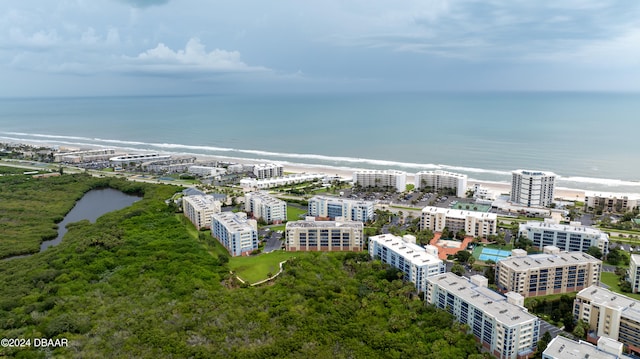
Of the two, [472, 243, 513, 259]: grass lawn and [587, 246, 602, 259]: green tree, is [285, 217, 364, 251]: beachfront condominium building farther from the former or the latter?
[587, 246, 602, 259]: green tree

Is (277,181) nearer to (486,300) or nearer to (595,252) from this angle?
(595,252)

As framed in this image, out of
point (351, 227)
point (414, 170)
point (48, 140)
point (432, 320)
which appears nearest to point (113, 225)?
point (351, 227)

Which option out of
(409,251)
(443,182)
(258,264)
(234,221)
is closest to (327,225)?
(258,264)

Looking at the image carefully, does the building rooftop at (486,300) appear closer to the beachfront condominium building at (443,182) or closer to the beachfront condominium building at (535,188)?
the beachfront condominium building at (535,188)

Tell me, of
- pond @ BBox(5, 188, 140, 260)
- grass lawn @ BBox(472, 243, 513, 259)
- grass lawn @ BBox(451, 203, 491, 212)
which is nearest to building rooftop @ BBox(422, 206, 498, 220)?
grass lawn @ BBox(472, 243, 513, 259)

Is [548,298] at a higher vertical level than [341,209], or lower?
lower
